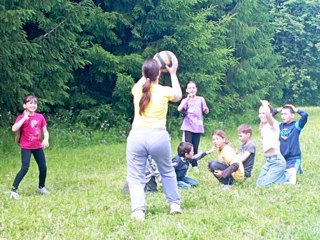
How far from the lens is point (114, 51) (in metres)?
17.8

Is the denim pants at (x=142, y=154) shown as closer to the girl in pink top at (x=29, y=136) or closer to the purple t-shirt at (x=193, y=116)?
the girl in pink top at (x=29, y=136)

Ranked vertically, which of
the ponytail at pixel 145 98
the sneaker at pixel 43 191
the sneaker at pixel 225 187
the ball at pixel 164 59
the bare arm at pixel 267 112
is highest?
the ball at pixel 164 59

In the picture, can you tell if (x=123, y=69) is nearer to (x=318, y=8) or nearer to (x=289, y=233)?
(x=289, y=233)

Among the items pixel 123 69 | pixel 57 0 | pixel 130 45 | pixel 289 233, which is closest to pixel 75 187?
pixel 289 233

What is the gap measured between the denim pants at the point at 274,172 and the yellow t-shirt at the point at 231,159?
0.32m

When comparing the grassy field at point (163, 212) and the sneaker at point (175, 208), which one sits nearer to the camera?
the grassy field at point (163, 212)

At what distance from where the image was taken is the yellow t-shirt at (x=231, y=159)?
8.41 meters

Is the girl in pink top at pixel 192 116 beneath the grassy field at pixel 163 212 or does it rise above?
above

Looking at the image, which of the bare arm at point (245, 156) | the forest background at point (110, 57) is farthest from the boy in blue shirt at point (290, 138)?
the forest background at point (110, 57)

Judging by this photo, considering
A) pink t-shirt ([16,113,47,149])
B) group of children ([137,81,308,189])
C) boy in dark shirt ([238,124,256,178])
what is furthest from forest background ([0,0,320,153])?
boy in dark shirt ([238,124,256,178])

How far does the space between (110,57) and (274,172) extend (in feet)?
28.9

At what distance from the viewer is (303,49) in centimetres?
3553

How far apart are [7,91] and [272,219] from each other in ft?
30.3

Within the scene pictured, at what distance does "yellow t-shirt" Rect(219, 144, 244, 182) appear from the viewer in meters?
8.41
